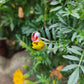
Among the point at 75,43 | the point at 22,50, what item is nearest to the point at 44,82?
the point at 75,43

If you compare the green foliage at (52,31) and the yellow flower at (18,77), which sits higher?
the green foliage at (52,31)

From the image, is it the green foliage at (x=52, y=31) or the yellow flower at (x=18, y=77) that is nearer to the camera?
the green foliage at (x=52, y=31)

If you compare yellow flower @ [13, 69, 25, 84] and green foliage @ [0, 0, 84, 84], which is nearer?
green foliage @ [0, 0, 84, 84]

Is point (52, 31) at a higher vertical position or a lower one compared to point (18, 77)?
higher

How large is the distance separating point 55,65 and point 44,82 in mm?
214

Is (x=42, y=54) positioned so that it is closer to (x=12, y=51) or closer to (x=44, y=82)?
(x=44, y=82)

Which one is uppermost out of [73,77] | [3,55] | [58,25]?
[58,25]

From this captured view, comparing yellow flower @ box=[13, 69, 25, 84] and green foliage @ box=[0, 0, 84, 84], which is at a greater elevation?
green foliage @ box=[0, 0, 84, 84]

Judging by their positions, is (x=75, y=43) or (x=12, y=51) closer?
(x=75, y=43)

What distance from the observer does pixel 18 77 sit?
1.38 metres

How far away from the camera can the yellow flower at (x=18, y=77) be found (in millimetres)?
1343

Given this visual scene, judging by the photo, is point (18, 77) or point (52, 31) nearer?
point (52, 31)

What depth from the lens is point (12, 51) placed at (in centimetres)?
170

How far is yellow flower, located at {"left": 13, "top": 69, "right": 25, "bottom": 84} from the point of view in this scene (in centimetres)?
134
